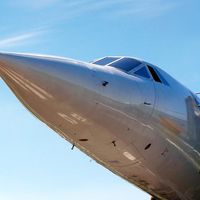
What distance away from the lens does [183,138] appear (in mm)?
12922

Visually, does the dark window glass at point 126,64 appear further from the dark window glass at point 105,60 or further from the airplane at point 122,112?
the dark window glass at point 105,60

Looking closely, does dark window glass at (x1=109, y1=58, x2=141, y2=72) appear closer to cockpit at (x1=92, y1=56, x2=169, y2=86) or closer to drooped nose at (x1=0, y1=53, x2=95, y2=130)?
cockpit at (x1=92, y1=56, x2=169, y2=86)

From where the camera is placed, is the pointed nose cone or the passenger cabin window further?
the passenger cabin window

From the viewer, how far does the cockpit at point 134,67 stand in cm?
1232

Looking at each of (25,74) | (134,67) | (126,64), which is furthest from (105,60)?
(25,74)

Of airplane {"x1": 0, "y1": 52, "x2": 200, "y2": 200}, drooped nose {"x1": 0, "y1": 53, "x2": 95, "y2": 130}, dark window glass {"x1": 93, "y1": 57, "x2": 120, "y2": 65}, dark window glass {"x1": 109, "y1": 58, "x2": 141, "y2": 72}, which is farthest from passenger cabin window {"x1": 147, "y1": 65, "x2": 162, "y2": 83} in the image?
drooped nose {"x1": 0, "y1": 53, "x2": 95, "y2": 130}

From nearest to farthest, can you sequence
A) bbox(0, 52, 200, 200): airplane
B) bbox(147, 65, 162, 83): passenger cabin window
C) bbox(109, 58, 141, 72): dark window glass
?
1. bbox(0, 52, 200, 200): airplane
2. bbox(109, 58, 141, 72): dark window glass
3. bbox(147, 65, 162, 83): passenger cabin window

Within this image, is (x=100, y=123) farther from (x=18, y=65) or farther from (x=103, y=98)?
(x=18, y=65)

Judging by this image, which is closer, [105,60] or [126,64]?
[126,64]

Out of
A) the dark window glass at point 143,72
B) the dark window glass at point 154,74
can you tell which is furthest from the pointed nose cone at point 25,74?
the dark window glass at point 154,74

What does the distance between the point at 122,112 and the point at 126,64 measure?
171cm

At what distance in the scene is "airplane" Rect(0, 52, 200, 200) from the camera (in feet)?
33.6

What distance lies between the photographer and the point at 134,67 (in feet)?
41.1

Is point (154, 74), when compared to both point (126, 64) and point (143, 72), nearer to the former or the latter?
point (143, 72)
